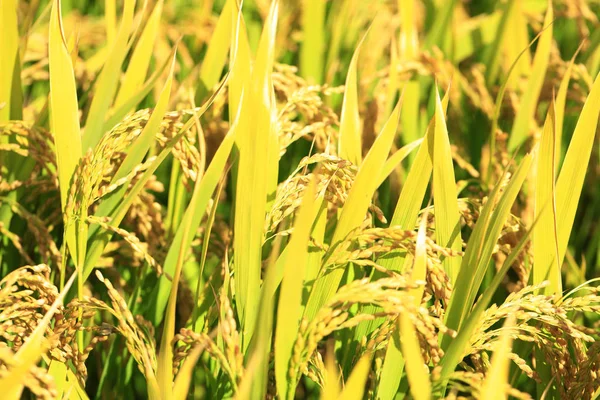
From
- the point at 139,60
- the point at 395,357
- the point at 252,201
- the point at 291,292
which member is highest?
the point at 139,60

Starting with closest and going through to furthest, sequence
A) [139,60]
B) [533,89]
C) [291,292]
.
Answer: [291,292] → [139,60] → [533,89]

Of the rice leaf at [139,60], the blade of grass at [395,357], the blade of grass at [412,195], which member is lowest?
the blade of grass at [395,357]

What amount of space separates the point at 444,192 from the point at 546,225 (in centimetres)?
18

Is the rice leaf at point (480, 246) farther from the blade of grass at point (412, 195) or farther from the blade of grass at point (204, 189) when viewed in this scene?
the blade of grass at point (204, 189)

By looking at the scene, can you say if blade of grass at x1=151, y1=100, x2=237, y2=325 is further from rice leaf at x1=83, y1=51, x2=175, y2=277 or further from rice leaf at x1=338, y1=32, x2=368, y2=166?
rice leaf at x1=338, y1=32, x2=368, y2=166

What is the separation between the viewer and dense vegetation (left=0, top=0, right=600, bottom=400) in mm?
824

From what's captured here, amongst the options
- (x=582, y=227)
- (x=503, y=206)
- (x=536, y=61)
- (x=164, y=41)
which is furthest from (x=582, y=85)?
(x=164, y=41)

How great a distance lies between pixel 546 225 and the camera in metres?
1.01

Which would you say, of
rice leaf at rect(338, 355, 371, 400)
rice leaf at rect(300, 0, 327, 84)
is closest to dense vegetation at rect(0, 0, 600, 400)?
rice leaf at rect(338, 355, 371, 400)

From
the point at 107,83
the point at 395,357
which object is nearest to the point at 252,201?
the point at 395,357

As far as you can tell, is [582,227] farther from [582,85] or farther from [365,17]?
[365,17]

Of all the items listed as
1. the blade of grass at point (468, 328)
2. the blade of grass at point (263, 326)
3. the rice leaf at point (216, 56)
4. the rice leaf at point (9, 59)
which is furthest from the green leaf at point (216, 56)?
the blade of grass at point (468, 328)

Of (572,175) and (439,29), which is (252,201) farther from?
(439,29)

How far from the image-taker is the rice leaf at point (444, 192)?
975 millimetres
